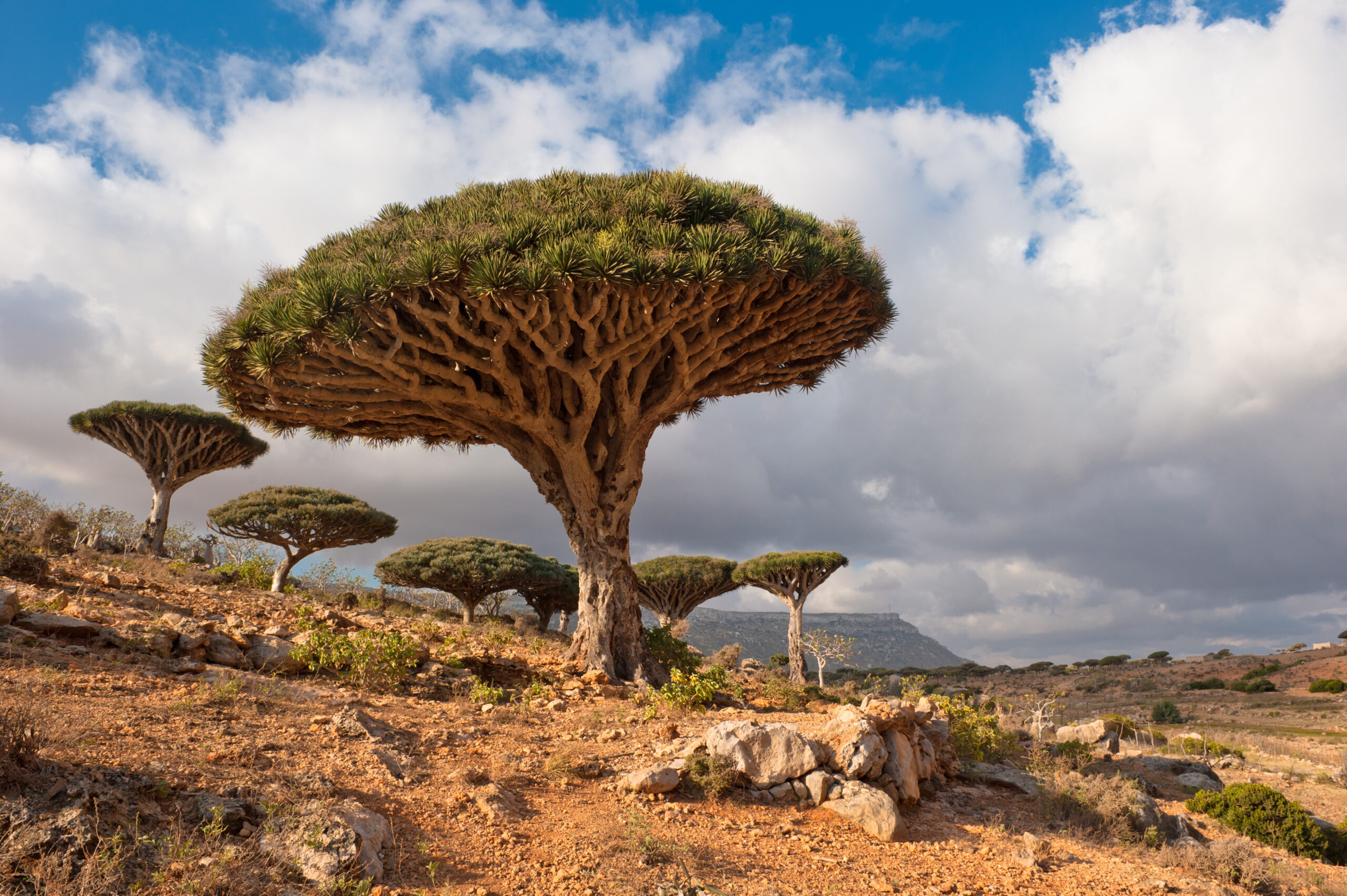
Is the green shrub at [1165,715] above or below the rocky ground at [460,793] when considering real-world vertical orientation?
below

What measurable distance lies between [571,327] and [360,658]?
5.48 m

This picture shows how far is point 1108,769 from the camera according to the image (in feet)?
37.9

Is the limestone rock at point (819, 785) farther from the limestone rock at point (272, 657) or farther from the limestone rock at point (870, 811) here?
the limestone rock at point (272, 657)

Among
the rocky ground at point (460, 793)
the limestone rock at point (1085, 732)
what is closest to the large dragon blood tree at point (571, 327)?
the rocky ground at point (460, 793)

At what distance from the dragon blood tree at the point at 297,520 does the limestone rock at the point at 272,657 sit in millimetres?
17575

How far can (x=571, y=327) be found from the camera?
1089 centimetres

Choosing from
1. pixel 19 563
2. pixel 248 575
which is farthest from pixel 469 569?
pixel 19 563

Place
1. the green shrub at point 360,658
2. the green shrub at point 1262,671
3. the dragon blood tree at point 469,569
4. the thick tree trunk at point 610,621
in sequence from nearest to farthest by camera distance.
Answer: the green shrub at point 360,658
the thick tree trunk at point 610,621
the dragon blood tree at point 469,569
the green shrub at point 1262,671

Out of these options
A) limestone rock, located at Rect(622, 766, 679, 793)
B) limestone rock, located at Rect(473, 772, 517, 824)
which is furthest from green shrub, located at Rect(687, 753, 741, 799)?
limestone rock, located at Rect(473, 772, 517, 824)

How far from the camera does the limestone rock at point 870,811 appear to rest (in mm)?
6531

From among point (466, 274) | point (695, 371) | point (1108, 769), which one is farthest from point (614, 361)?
point (1108, 769)

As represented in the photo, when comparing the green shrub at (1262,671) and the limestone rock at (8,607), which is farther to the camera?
the green shrub at (1262,671)

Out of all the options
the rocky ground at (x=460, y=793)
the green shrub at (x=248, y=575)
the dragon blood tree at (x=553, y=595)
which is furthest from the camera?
the dragon blood tree at (x=553, y=595)

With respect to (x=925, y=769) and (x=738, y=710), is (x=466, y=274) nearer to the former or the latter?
(x=738, y=710)
